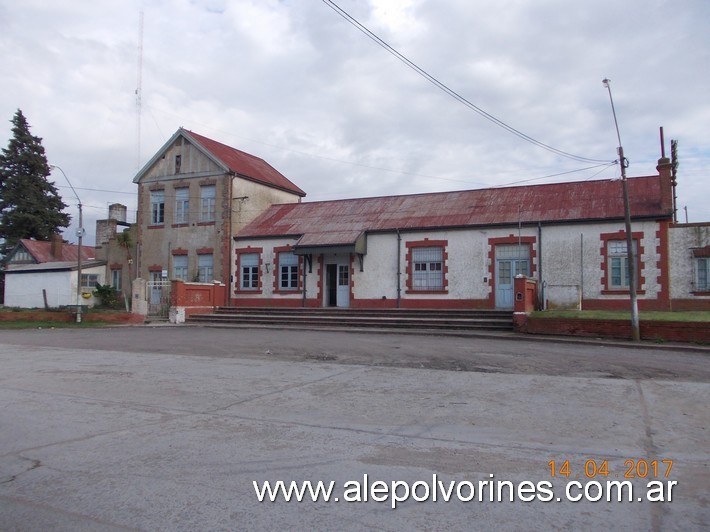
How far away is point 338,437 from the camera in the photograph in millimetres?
6656

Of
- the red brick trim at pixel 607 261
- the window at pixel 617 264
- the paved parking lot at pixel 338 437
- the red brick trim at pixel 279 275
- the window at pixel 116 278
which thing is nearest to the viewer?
the paved parking lot at pixel 338 437

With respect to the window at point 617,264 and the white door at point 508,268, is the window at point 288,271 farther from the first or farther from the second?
the window at point 617,264

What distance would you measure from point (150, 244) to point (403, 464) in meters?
30.1

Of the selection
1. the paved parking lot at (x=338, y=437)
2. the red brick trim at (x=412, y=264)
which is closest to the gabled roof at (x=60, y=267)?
the red brick trim at (x=412, y=264)

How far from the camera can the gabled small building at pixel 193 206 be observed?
30.8 m

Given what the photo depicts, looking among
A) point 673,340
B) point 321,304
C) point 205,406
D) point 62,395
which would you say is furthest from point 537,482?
point 321,304

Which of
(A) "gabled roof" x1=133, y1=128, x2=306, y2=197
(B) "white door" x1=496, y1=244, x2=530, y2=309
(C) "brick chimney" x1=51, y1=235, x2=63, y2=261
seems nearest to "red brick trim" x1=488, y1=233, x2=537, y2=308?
(B) "white door" x1=496, y1=244, x2=530, y2=309

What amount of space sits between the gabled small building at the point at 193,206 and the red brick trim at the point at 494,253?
541 inches

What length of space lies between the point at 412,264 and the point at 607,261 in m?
8.23

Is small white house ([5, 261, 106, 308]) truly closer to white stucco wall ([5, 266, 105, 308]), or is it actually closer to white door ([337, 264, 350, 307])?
white stucco wall ([5, 266, 105, 308])

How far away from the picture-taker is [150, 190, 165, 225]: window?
108ft

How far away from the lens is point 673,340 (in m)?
16.8

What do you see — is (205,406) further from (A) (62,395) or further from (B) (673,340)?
(B) (673,340)

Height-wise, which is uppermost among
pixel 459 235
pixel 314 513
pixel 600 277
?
pixel 459 235
